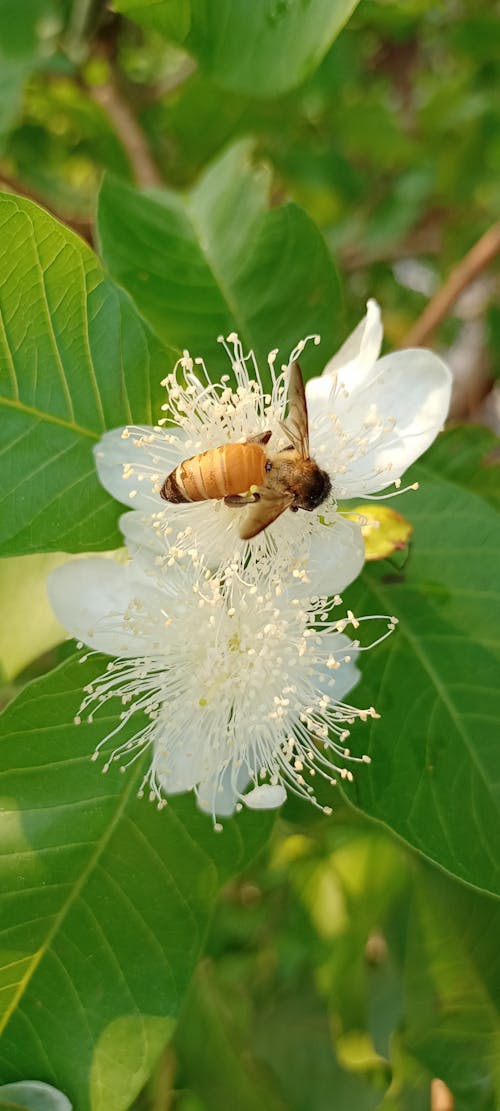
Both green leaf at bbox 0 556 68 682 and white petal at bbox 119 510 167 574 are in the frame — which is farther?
green leaf at bbox 0 556 68 682

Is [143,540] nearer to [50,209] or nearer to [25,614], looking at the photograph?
[25,614]

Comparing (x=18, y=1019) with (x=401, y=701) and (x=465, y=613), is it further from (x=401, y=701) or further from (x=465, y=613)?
(x=465, y=613)

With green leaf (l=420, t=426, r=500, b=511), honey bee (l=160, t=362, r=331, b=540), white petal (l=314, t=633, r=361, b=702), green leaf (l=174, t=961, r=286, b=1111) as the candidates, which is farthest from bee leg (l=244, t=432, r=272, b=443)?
green leaf (l=174, t=961, r=286, b=1111)

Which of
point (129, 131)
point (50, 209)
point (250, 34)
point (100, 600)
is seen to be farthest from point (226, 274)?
point (129, 131)

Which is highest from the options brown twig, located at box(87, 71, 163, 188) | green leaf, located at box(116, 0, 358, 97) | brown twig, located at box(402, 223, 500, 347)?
brown twig, located at box(87, 71, 163, 188)

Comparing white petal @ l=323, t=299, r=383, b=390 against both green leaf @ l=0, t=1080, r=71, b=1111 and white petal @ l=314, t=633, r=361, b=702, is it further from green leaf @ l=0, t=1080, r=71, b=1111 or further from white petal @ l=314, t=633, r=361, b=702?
green leaf @ l=0, t=1080, r=71, b=1111

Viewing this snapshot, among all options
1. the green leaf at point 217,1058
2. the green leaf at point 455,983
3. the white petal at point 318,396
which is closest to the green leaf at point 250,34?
the white petal at point 318,396

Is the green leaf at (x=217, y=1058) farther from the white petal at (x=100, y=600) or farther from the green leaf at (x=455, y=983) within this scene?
the white petal at (x=100, y=600)

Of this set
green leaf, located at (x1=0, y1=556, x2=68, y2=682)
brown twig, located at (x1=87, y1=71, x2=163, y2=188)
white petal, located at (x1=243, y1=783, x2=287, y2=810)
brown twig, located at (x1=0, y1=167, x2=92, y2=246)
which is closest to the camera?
white petal, located at (x1=243, y1=783, x2=287, y2=810)

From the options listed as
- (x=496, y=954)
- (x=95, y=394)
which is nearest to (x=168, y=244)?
(x=95, y=394)
